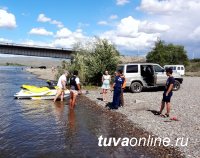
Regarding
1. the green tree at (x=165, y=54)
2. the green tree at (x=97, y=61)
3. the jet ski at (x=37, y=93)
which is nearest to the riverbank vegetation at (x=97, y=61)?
the green tree at (x=97, y=61)

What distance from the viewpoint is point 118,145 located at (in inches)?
428

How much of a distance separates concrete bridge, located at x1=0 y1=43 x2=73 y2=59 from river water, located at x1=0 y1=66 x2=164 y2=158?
183 feet

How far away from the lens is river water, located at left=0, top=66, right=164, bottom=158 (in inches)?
402

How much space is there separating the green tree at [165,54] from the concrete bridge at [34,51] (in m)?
17.4

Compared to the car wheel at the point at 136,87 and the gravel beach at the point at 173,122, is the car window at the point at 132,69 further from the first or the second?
the gravel beach at the point at 173,122

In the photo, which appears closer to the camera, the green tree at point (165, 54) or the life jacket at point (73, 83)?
the life jacket at point (73, 83)

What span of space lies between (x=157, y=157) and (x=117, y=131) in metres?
3.61

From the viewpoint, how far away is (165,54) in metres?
69.2

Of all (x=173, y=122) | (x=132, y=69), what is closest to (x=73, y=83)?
(x=173, y=122)

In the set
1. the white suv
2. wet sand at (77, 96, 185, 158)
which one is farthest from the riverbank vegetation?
wet sand at (77, 96, 185, 158)

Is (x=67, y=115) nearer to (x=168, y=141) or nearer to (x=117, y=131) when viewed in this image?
(x=117, y=131)

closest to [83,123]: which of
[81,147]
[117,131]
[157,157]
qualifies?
[117,131]

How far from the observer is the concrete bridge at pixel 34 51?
7494 cm

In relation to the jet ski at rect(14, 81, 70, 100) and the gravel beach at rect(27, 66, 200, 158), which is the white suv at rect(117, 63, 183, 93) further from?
the jet ski at rect(14, 81, 70, 100)
